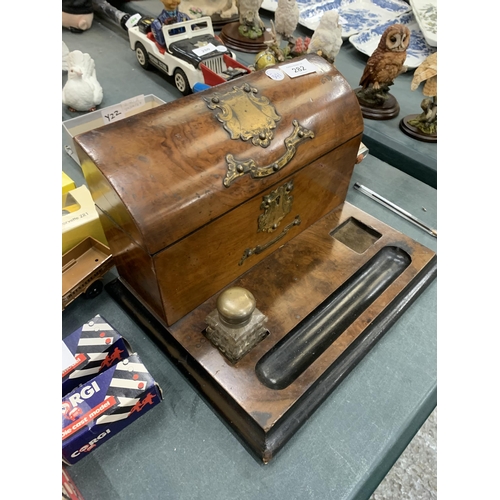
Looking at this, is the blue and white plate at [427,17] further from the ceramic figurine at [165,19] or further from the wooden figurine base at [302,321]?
the wooden figurine base at [302,321]

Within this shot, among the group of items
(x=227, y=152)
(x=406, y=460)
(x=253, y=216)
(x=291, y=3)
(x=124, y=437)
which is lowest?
(x=406, y=460)

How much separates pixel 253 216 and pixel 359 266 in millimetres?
349

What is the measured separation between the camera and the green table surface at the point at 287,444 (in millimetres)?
752

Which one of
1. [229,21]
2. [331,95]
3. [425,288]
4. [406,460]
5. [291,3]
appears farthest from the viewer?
[229,21]

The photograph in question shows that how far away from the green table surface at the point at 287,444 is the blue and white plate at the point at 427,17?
5.41 ft

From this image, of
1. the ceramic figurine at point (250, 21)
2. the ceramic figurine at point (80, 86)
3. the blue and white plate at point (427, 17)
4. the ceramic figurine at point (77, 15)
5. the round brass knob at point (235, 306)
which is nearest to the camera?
the round brass knob at point (235, 306)

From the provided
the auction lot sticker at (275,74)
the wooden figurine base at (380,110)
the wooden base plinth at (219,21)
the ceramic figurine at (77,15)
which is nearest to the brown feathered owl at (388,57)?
the wooden figurine base at (380,110)

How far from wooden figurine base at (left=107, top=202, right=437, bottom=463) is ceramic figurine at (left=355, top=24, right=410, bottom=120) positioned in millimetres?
656

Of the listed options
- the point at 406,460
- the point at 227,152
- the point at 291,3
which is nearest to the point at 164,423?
the point at 227,152

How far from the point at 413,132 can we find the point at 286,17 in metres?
0.72

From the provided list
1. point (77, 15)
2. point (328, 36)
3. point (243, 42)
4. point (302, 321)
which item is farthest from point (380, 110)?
point (77, 15)

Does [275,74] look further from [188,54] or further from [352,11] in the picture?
[352,11]

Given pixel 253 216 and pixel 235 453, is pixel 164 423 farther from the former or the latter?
pixel 253 216

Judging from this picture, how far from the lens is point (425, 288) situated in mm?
1086
